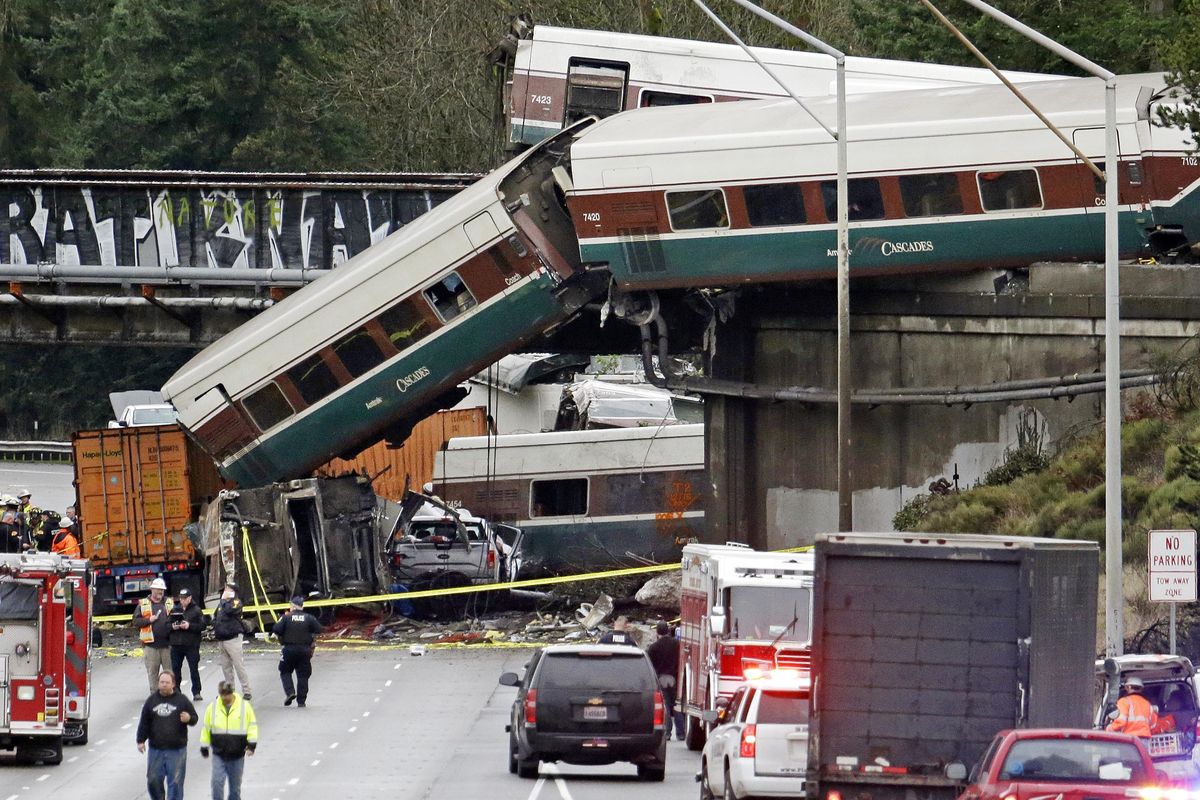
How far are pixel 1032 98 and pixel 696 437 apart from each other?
37.4 ft

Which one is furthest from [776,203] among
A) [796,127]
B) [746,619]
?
[746,619]

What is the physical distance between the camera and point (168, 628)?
2692cm

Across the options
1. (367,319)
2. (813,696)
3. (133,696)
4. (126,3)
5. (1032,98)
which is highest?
(126,3)

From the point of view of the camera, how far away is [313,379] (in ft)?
114

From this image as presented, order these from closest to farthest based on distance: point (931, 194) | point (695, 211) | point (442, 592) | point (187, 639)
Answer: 1. point (187, 639)
2. point (931, 194)
3. point (695, 211)
4. point (442, 592)

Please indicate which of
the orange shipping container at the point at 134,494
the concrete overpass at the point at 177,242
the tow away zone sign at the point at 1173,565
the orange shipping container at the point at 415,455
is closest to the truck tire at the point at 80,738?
the orange shipping container at the point at 134,494

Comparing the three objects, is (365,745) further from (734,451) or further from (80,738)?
(734,451)

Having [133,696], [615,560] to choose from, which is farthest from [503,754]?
[615,560]

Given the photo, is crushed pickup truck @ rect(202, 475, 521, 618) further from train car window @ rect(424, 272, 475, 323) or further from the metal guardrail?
the metal guardrail

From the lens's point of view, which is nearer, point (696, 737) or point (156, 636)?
point (696, 737)

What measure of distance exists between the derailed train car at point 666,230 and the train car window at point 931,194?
3 cm

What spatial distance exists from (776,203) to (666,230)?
1.77 meters

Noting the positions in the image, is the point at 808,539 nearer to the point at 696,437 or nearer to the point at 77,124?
the point at 696,437

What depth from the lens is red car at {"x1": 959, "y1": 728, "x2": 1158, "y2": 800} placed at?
46.1ft
